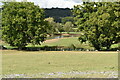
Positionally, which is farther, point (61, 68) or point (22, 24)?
point (22, 24)

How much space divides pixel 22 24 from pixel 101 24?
738 inches

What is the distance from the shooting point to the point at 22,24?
59094mm

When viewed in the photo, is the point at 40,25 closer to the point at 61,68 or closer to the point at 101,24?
the point at 101,24

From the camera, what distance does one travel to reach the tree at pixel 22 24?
58938 millimetres

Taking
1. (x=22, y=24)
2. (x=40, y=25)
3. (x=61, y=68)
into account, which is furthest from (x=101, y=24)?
(x=61, y=68)

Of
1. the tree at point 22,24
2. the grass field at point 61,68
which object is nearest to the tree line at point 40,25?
the tree at point 22,24

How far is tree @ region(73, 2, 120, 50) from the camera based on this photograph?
2308 inches

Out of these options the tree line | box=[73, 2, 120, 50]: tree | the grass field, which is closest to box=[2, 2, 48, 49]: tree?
the tree line

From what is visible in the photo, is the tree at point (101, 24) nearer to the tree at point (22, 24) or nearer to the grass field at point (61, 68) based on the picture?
the tree at point (22, 24)

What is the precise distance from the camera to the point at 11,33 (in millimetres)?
60125

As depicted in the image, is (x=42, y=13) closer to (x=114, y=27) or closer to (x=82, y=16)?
(x=82, y=16)

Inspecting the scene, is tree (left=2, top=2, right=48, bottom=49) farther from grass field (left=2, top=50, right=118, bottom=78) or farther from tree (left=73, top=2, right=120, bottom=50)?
grass field (left=2, top=50, right=118, bottom=78)

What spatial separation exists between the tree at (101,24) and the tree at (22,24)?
409 inches

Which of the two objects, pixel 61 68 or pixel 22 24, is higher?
pixel 22 24
